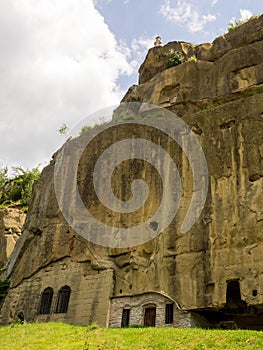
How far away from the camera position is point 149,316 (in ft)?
74.1

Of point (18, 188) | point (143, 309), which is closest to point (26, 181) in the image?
point (18, 188)

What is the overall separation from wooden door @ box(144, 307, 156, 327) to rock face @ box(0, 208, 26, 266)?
15792 millimetres

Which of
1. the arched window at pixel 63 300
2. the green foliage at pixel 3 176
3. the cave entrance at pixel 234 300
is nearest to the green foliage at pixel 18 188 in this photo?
the green foliage at pixel 3 176

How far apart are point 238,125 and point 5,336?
638 inches

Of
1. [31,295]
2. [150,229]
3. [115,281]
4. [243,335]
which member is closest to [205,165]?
[150,229]

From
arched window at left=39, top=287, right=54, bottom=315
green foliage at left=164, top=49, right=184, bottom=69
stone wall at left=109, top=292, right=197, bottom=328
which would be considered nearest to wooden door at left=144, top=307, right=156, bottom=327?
stone wall at left=109, top=292, right=197, bottom=328

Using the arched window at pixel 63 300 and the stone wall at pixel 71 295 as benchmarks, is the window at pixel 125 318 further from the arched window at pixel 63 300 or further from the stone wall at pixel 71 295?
the arched window at pixel 63 300

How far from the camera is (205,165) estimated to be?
79.0 ft

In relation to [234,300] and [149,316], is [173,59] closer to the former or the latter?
[234,300]

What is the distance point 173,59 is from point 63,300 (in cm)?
2072

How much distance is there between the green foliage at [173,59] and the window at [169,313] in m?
20.4

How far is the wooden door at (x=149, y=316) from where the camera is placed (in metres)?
22.4

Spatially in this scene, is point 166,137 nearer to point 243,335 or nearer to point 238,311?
point 238,311

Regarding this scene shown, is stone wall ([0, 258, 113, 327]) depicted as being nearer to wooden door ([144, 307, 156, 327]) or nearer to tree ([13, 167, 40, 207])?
wooden door ([144, 307, 156, 327])
